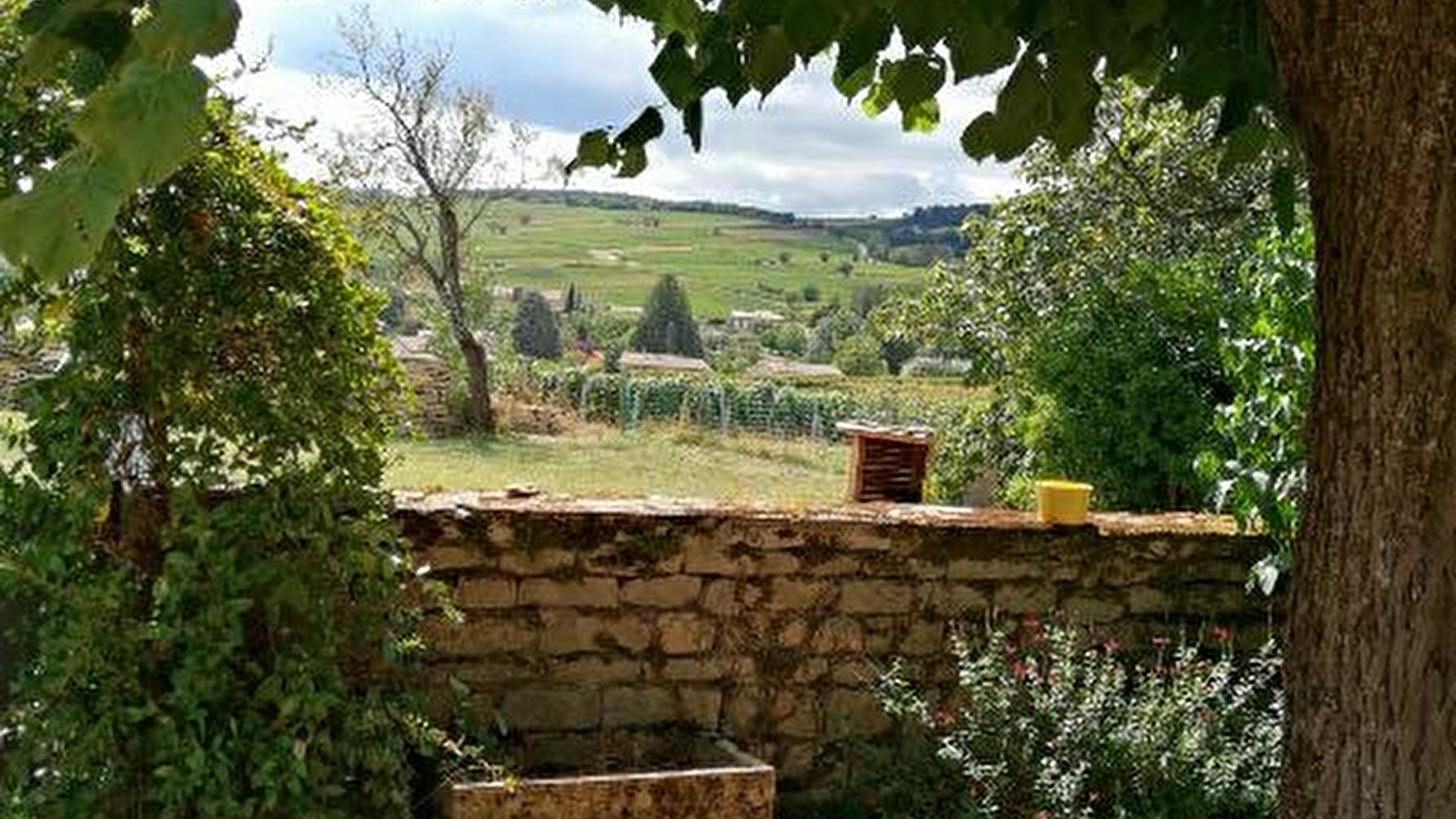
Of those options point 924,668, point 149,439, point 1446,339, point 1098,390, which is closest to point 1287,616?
point 1446,339

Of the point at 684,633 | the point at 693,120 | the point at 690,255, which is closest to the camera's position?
the point at 693,120

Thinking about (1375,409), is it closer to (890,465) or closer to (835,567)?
(835,567)

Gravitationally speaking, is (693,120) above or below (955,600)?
above

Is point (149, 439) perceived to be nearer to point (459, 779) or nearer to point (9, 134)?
point (9, 134)

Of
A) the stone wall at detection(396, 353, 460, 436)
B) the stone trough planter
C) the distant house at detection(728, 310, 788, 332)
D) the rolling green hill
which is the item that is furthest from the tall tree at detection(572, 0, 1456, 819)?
the distant house at detection(728, 310, 788, 332)

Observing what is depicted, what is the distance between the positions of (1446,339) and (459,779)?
9.87 ft

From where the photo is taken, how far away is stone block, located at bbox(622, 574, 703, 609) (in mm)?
4938

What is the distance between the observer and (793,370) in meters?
31.2

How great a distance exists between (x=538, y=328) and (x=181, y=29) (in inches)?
1243

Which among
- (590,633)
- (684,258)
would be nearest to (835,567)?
(590,633)

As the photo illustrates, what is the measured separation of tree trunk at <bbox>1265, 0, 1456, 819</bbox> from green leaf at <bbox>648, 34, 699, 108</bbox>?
99cm

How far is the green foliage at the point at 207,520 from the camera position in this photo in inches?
145

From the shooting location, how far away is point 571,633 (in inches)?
192

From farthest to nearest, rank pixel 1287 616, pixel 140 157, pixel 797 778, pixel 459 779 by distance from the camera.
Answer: pixel 797 778, pixel 459 779, pixel 1287 616, pixel 140 157
